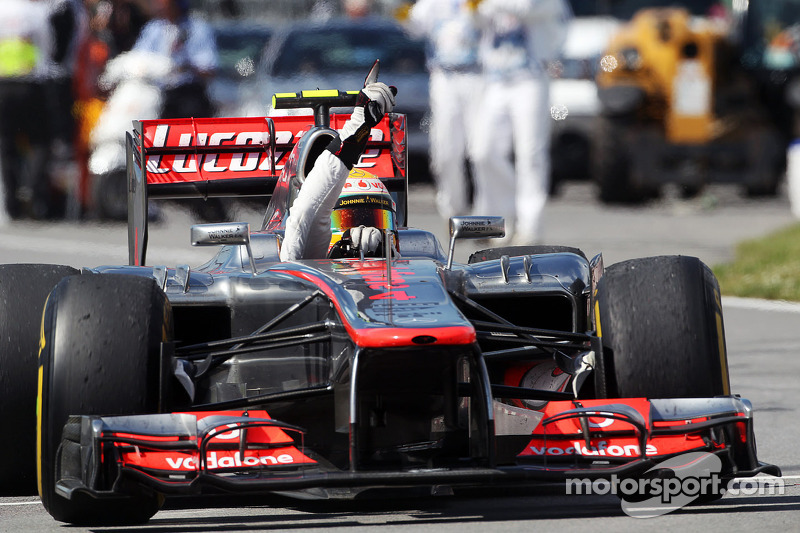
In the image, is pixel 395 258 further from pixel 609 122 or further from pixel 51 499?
pixel 609 122

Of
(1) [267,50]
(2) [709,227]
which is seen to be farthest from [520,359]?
(1) [267,50]

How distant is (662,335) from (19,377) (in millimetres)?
2329

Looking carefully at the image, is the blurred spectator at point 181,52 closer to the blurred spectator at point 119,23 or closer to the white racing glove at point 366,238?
the blurred spectator at point 119,23

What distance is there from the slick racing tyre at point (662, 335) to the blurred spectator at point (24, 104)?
472 inches

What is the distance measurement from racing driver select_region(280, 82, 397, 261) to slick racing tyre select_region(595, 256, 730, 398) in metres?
1.32

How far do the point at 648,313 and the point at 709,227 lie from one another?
35.7ft

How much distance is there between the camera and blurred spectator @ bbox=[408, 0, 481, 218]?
15227 millimetres

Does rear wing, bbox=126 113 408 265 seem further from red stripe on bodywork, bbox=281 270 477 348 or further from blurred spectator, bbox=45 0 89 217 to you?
blurred spectator, bbox=45 0 89 217

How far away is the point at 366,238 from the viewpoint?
22.2 feet

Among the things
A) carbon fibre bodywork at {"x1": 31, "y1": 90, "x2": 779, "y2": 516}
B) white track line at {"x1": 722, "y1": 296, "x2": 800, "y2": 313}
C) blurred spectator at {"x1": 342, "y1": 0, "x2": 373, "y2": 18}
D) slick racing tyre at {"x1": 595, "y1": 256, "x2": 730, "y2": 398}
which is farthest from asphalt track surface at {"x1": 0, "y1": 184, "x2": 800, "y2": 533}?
blurred spectator at {"x1": 342, "y1": 0, "x2": 373, "y2": 18}

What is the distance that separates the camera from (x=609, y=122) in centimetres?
1772

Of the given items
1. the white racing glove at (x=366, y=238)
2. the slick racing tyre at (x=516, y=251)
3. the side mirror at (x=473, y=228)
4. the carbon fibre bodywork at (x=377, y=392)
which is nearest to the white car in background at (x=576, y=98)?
the slick racing tyre at (x=516, y=251)

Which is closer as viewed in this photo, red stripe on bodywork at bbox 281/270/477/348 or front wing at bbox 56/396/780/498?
front wing at bbox 56/396/780/498

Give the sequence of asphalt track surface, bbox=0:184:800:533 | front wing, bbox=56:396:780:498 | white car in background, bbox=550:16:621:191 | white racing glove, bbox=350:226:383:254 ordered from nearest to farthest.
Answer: front wing, bbox=56:396:780:498 → asphalt track surface, bbox=0:184:800:533 → white racing glove, bbox=350:226:383:254 → white car in background, bbox=550:16:621:191
